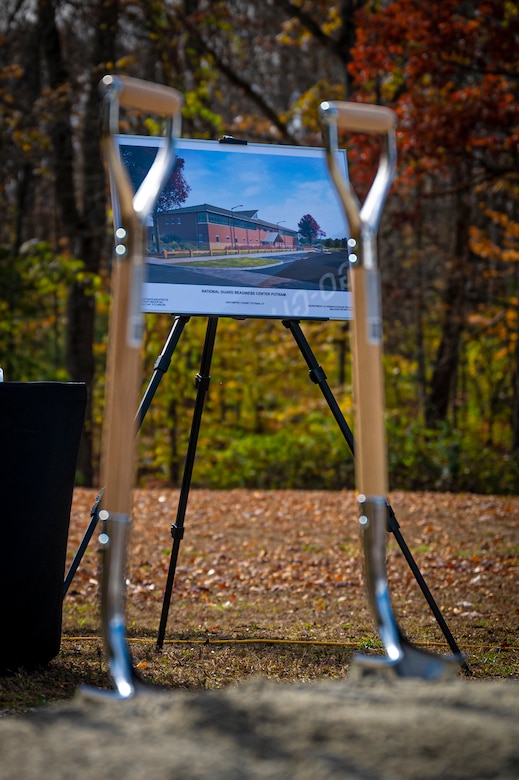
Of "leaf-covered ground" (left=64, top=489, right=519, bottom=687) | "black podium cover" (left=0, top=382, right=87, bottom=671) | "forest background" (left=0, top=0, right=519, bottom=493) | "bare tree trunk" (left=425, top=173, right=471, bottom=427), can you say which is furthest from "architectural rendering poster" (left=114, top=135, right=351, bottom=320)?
"bare tree trunk" (left=425, top=173, right=471, bottom=427)

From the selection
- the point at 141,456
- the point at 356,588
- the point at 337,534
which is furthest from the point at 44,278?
the point at 356,588

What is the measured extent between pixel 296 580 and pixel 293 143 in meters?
6.86

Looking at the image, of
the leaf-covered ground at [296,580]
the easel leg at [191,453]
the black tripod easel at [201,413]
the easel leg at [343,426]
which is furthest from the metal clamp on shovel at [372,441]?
the easel leg at [191,453]

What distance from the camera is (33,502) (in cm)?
293

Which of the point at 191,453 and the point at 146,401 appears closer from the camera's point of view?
the point at 146,401

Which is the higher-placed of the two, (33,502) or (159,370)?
(159,370)

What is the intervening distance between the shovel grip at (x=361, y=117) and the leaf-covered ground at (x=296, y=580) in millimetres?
2001

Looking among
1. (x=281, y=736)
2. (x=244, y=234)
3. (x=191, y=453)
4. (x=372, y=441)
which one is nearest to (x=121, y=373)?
(x=372, y=441)

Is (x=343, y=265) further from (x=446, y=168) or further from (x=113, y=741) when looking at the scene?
(x=446, y=168)

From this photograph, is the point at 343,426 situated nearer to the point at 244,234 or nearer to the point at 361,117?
the point at 244,234

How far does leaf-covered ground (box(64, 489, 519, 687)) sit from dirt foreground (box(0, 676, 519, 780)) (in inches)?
60.0

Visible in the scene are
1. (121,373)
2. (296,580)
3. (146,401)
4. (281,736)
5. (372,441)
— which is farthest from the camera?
(296,580)

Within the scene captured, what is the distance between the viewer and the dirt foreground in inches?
58.0

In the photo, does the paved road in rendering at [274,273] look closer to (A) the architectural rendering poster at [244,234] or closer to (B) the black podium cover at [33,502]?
(A) the architectural rendering poster at [244,234]
